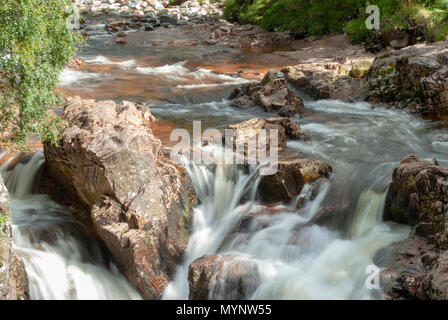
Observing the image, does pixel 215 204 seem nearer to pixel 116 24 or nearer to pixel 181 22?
pixel 116 24

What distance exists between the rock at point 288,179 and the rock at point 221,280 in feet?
6.09

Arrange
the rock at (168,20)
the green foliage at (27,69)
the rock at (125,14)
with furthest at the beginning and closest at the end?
the rock at (125,14)
the rock at (168,20)
the green foliage at (27,69)

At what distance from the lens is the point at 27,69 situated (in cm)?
630

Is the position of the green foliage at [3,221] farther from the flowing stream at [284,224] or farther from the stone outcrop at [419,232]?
the stone outcrop at [419,232]

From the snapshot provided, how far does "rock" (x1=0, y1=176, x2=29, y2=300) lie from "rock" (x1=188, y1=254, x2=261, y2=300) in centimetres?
213

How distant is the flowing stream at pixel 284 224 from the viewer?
6.17 meters

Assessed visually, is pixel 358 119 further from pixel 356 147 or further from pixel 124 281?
pixel 124 281

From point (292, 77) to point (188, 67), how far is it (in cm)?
527

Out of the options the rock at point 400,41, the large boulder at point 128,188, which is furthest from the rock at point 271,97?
the rock at point 400,41

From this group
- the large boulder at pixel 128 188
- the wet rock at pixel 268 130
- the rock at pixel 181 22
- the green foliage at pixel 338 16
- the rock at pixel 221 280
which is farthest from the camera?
the rock at pixel 181 22

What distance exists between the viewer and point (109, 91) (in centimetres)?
1341

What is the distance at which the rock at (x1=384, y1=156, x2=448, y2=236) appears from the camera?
573 cm

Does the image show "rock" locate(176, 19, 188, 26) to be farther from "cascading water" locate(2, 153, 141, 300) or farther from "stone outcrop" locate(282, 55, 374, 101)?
"cascading water" locate(2, 153, 141, 300)

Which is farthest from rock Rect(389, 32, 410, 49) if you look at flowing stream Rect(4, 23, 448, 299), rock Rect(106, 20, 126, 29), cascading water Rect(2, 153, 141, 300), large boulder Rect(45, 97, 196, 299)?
rock Rect(106, 20, 126, 29)
